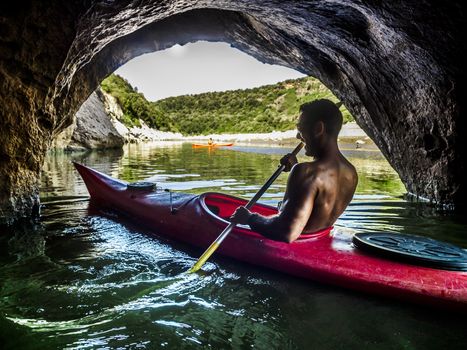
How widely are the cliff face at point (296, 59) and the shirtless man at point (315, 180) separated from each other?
1975 millimetres

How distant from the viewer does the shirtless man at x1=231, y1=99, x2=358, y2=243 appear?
115 inches

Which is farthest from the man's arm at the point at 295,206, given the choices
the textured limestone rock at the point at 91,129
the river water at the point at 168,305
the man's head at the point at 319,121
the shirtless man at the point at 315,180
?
the textured limestone rock at the point at 91,129

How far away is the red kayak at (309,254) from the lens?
105 inches

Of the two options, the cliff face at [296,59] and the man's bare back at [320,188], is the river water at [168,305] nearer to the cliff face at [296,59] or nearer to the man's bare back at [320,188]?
the man's bare back at [320,188]

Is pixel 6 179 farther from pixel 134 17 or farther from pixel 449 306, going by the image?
pixel 449 306

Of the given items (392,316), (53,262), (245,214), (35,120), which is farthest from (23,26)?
(392,316)

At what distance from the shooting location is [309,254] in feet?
10.5

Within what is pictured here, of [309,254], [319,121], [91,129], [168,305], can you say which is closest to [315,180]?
[319,121]

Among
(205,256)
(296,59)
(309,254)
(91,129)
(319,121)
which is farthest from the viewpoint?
(91,129)

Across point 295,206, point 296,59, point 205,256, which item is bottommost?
point 205,256

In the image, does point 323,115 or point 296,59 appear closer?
point 323,115

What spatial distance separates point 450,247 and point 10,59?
194 inches

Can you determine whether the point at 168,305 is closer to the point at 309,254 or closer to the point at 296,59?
the point at 309,254

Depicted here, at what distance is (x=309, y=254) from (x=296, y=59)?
5.72 metres
